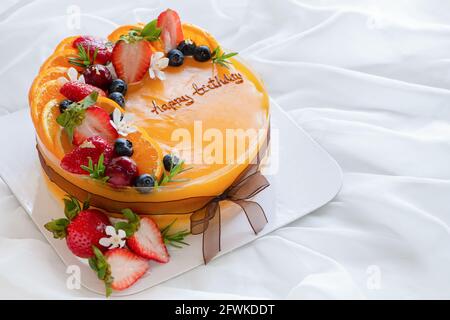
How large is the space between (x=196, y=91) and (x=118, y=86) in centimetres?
25

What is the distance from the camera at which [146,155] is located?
2.27 meters

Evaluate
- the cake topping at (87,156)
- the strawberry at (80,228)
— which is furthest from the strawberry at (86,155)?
the strawberry at (80,228)

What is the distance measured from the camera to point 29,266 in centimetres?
231

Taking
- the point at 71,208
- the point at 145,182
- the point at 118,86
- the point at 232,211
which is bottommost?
the point at 232,211

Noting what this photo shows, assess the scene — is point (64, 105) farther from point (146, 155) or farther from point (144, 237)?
point (144, 237)

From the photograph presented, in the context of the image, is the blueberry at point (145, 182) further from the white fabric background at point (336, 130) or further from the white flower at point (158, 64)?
the white flower at point (158, 64)

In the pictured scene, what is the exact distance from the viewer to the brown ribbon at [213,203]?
232cm

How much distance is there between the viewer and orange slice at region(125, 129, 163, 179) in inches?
89.0

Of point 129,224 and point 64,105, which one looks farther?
point 64,105

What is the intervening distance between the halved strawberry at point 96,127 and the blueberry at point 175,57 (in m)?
0.42

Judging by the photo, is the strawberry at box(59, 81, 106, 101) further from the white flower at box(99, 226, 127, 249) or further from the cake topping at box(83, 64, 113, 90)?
the white flower at box(99, 226, 127, 249)

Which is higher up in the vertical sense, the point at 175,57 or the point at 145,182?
the point at 175,57

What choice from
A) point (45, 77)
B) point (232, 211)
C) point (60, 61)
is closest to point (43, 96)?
point (45, 77)

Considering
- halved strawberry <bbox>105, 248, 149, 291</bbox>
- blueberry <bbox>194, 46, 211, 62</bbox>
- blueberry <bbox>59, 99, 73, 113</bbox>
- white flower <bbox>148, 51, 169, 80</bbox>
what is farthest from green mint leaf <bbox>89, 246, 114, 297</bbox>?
blueberry <bbox>194, 46, 211, 62</bbox>
